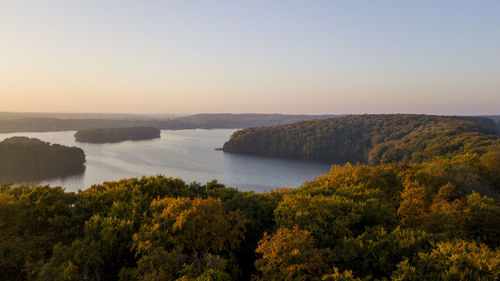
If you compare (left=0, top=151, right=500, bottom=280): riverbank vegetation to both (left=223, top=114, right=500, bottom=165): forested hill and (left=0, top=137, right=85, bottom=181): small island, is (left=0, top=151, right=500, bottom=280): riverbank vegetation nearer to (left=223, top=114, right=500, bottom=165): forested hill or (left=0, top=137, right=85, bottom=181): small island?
(left=0, top=137, right=85, bottom=181): small island

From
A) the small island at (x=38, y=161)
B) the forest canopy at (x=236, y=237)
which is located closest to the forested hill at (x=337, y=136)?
the small island at (x=38, y=161)

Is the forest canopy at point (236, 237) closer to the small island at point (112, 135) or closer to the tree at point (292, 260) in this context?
the tree at point (292, 260)

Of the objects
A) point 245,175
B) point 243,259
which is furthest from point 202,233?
point 245,175

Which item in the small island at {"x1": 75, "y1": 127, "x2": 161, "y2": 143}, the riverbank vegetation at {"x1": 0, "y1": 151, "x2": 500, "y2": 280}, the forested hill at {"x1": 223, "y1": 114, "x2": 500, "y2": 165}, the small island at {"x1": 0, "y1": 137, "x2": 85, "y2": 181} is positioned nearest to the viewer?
the riverbank vegetation at {"x1": 0, "y1": 151, "x2": 500, "y2": 280}

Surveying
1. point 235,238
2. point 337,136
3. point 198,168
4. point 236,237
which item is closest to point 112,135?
point 198,168

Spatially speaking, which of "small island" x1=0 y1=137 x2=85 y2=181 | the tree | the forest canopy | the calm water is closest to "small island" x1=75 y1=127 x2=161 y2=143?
the calm water

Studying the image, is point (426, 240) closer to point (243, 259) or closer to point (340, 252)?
point (340, 252)
